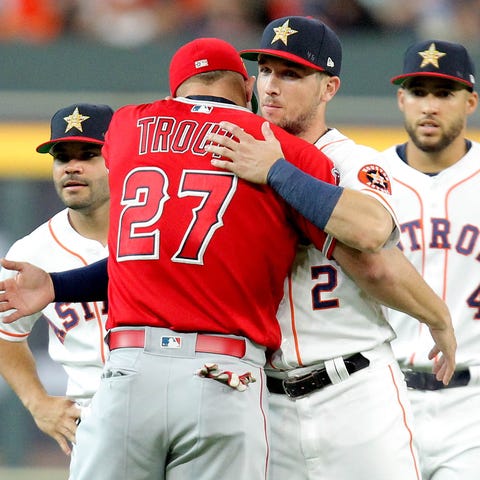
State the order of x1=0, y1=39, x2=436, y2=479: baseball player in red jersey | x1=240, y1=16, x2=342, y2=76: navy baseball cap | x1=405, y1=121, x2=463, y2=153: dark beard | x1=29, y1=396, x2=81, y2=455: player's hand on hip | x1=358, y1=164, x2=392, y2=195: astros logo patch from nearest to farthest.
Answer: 1. x1=0, y1=39, x2=436, y2=479: baseball player in red jersey
2. x1=358, y1=164, x2=392, y2=195: astros logo patch
3. x1=240, y1=16, x2=342, y2=76: navy baseball cap
4. x1=29, y1=396, x2=81, y2=455: player's hand on hip
5. x1=405, y1=121, x2=463, y2=153: dark beard

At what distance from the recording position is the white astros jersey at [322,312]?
144 inches

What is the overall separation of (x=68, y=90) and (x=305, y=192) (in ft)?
19.3

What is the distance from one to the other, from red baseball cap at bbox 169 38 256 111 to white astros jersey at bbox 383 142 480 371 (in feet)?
4.73

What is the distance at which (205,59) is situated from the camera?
141 inches

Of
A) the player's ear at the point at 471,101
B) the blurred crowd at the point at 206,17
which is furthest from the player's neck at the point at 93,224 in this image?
the blurred crowd at the point at 206,17

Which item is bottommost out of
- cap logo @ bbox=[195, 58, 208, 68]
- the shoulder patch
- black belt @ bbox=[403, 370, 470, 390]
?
black belt @ bbox=[403, 370, 470, 390]

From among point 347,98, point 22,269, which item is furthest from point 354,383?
point 347,98

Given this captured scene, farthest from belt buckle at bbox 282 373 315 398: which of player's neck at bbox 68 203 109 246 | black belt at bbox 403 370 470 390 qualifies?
player's neck at bbox 68 203 109 246

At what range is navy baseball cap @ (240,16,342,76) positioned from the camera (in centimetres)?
381

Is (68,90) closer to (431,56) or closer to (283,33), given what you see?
(431,56)

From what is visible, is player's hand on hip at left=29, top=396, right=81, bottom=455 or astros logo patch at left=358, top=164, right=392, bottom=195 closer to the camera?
astros logo patch at left=358, top=164, right=392, bottom=195

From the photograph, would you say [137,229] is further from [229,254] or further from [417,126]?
[417,126]

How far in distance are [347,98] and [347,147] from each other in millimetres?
5158

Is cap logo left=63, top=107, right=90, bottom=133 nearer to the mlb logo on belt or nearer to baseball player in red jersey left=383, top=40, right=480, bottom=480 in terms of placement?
baseball player in red jersey left=383, top=40, right=480, bottom=480
